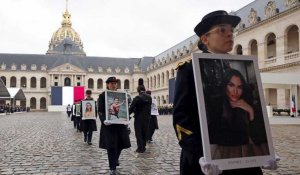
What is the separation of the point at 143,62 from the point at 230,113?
94786mm

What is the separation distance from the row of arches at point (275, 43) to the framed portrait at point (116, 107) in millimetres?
26948

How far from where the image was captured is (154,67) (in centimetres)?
8212

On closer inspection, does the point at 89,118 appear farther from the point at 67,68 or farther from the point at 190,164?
the point at 67,68

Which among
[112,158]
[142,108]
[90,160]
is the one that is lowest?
[90,160]

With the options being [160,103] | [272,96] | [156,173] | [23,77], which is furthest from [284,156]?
[23,77]

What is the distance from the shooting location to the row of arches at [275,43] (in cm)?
3219

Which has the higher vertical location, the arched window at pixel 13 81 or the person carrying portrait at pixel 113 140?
the arched window at pixel 13 81

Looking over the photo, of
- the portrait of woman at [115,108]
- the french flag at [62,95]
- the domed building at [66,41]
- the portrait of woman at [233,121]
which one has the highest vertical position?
the domed building at [66,41]

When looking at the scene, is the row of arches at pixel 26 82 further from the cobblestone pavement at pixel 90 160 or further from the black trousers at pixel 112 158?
the black trousers at pixel 112 158

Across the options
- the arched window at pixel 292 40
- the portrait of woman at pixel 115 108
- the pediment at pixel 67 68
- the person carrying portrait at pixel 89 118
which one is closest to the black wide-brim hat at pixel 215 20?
the portrait of woman at pixel 115 108

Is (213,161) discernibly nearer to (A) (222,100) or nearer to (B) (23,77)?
(A) (222,100)

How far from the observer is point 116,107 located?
769 centimetres

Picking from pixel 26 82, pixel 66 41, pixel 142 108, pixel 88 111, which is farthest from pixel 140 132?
pixel 66 41

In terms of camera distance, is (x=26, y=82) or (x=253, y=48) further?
(x=26, y=82)
